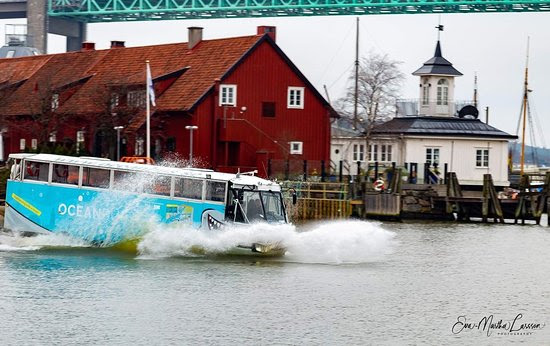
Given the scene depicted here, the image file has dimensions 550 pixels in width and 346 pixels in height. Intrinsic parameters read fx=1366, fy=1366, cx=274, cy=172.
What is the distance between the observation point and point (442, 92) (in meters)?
90.6

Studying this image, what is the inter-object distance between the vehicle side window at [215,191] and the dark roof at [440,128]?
47742mm

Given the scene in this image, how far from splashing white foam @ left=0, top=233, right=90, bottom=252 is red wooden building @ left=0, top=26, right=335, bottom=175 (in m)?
27.7

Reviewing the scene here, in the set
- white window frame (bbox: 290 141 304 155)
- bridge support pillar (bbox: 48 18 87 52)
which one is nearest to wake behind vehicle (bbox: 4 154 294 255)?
white window frame (bbox: 290 141 304 155)

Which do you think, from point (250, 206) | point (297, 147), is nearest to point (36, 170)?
point (250, 206)

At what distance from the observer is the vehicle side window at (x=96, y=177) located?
131ft

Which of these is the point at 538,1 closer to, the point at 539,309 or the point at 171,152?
the point at 171,152

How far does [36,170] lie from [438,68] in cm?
5434

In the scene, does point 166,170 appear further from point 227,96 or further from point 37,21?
point 37,21

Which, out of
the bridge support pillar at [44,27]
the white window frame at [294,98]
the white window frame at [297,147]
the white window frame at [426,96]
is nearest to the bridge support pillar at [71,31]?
the bridge support pillar at [44,27]

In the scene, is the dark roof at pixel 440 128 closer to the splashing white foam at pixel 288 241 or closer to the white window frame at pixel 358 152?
the white window frame at pixel 358 152

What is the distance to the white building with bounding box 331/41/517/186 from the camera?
3374 inches

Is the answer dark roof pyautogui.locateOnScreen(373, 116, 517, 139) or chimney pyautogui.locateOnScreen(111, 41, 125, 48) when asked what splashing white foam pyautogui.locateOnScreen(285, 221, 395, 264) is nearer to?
dark roof pyautogui.locateOnScreen(373, 116, 517, 139)

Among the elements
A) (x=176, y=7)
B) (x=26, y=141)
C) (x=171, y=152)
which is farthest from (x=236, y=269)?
(x=176, y=7)

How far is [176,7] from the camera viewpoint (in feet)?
481
